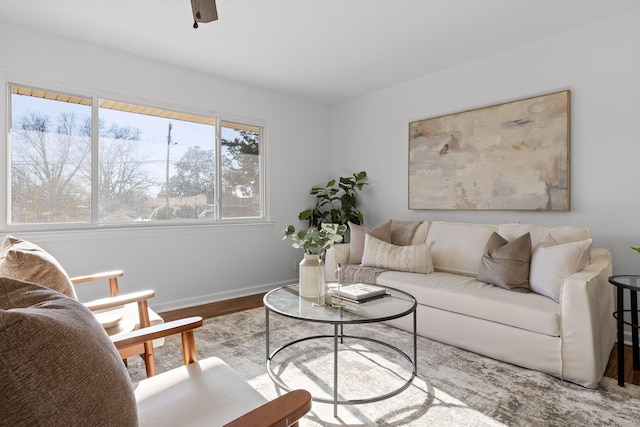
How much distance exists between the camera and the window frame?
2850 millimetres

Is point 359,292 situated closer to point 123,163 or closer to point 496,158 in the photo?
point 496,158

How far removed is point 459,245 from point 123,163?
3.35m

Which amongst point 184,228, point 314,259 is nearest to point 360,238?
point 314,259

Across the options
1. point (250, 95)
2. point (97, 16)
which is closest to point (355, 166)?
point (250, 95)

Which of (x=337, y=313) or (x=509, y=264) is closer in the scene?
(x=337, y=313)

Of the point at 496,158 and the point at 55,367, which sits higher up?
the point at 496,158

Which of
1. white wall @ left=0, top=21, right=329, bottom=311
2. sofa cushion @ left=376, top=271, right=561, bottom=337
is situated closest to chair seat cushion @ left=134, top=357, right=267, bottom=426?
sofa cushion @ left=376, top=271, right=561, bottom=337

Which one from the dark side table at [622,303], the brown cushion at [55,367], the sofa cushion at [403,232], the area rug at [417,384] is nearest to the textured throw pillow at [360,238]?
the sofa cushion at [403,232]

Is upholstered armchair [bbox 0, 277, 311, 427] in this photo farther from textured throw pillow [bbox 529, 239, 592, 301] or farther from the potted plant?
textured throw pillow [bbox 529, 239, 592, 301]

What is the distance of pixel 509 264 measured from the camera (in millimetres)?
2621

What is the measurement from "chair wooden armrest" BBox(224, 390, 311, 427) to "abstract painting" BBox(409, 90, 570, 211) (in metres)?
3.01

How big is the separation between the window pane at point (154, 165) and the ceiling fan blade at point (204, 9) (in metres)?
2.06

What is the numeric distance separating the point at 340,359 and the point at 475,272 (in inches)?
59.1

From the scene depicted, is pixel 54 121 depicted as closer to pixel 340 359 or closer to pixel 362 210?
pixel 340 359
